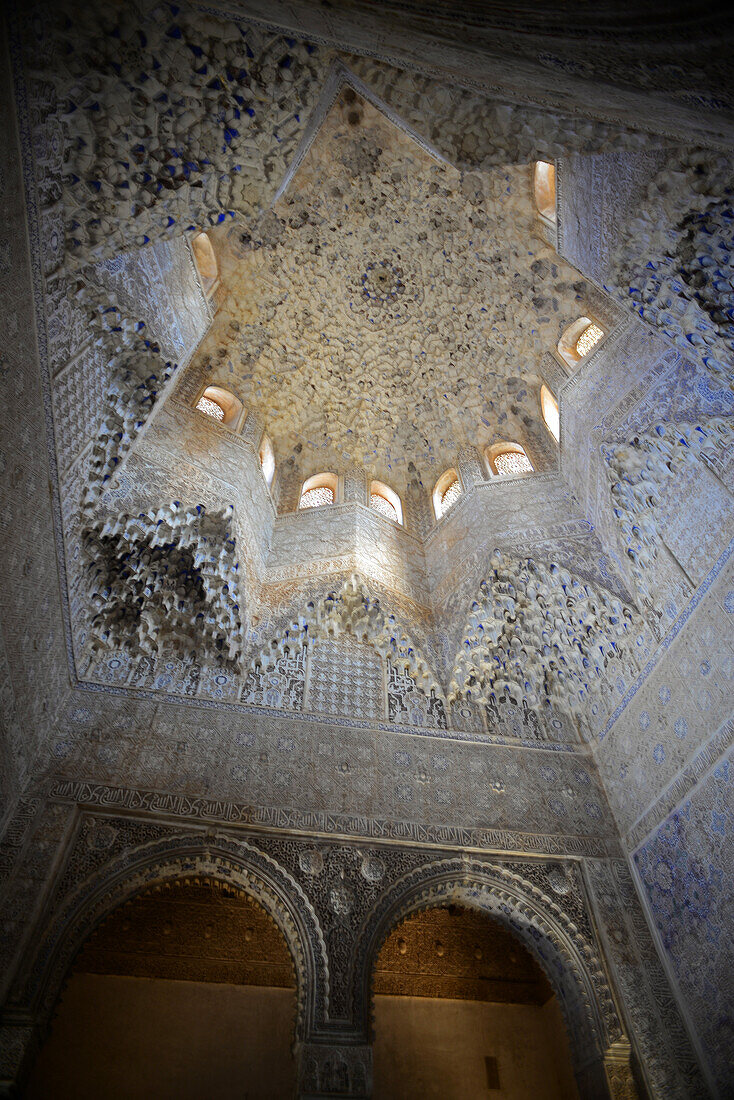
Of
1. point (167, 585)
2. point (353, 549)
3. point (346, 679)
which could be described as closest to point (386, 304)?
point (353, 549)

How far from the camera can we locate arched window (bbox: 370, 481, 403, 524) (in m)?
8.41

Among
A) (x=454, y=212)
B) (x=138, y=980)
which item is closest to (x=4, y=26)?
(x=454, y=212)

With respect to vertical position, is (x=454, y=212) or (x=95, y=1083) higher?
(x=454, y=212)

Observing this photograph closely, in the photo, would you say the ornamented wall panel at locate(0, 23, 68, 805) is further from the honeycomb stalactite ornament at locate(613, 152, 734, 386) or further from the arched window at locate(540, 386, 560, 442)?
the arched window at locate(540, 386, 560, 442)

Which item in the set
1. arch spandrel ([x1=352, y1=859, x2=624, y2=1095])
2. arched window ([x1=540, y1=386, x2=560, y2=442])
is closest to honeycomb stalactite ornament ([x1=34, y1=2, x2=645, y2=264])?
arched window ([x1=540, y1=386, x2=560, y2=442])

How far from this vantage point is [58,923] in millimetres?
4340

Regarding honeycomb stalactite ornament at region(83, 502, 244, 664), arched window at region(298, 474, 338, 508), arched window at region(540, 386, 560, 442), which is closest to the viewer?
honeycomb stalactite ornament at region(83, 502, 244, 664)

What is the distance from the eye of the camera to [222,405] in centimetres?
798

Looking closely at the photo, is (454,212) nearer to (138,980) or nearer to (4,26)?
(4,26)

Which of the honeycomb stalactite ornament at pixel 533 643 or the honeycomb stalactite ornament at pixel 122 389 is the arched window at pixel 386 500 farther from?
the honeycomb stalactite ornament at pixel 122 389

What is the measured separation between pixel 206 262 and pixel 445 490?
13.2 feet

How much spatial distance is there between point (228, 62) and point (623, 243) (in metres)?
2.93

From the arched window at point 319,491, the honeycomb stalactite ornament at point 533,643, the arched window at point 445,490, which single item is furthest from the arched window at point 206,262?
the honeycomb stalactite ornament at point 533,643

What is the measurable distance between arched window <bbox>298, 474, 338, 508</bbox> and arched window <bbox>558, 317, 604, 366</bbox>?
321 cm
